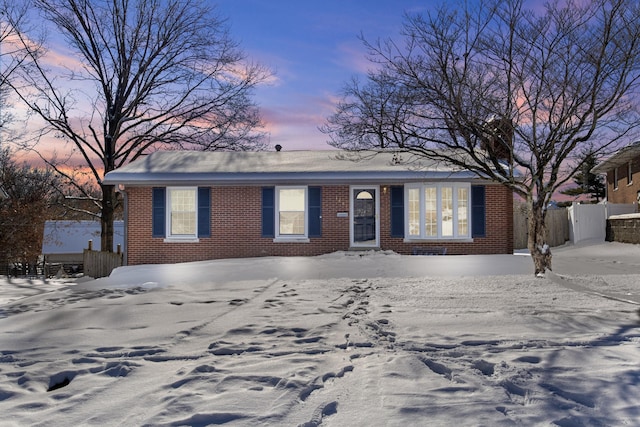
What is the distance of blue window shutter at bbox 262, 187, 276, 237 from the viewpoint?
45.8 ft

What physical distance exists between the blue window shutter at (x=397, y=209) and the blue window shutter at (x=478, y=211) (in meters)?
2.15

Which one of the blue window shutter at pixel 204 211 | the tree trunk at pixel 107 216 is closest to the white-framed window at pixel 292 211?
the blue window shutter at pixel 204 211

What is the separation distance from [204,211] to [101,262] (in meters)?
5.08

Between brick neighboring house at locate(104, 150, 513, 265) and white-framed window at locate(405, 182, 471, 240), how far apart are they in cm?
3

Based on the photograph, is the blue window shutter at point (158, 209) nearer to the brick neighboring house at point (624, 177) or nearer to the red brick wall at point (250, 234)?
the red brick wall at point (250, 234)

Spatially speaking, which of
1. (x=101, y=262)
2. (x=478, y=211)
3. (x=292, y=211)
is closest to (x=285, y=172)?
(x=292, y=211)

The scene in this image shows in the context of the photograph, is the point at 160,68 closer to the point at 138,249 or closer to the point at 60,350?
the point at 138,249

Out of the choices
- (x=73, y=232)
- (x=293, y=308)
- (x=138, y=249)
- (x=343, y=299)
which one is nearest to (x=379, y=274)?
(x=343, y=299)

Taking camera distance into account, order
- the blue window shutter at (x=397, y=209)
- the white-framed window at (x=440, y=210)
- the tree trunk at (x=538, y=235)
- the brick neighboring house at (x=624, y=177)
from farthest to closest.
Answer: the brick neighboring house at (x=624, y=177) < the blue window shutter at (x=397, y=209) < the white-framed window at (x=440, y=210) < the tree trunk at (x=538, y=235)

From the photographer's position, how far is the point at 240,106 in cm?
2353

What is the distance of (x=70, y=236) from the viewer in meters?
36.5

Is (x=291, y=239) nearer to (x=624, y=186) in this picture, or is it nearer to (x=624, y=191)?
(x=624, y=191)

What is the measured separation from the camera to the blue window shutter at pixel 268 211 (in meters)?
14.0

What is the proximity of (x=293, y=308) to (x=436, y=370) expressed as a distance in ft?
10.8
